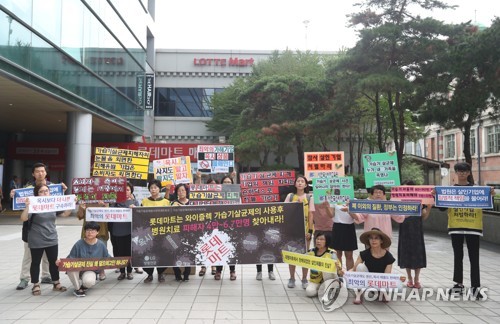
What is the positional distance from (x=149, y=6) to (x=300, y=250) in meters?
32.1

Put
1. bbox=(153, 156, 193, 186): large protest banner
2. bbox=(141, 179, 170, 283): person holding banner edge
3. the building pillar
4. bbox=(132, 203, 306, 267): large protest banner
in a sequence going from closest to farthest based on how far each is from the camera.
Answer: bbox=(132, 203, 306, 267): large protest banner
bbox=(141, 179, 170, 283): person holding banner edge
bbox=(153, 156, 193, 186): large protest banner
the building pillar

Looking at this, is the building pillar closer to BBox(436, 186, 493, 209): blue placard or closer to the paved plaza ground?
the paved plaza ground

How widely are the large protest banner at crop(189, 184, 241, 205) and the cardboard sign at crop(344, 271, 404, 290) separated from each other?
123 inches

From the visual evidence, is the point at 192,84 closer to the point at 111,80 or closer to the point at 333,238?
the point at 111,80

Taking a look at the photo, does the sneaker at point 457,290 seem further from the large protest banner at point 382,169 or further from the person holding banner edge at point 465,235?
the large protest banner at point 382,169

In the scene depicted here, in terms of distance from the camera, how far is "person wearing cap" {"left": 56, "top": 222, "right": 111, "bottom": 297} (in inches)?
229

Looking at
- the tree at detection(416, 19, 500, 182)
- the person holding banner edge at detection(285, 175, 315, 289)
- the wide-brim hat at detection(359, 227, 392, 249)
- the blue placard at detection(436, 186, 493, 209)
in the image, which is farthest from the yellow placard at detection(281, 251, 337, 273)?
the tree at detection(416, 19, 500, 182)

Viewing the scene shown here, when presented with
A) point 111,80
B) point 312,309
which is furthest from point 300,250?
point 111,80

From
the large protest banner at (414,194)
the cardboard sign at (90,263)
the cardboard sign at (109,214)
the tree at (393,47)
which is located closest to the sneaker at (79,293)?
the cardboard sign at (90,263)

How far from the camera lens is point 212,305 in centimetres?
537

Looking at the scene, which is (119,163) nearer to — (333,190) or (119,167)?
(119,167)

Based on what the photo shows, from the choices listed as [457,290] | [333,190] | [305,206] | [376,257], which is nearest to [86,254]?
[305,206]

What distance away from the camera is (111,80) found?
64.5 feet

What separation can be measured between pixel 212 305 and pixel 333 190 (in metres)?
2.60
